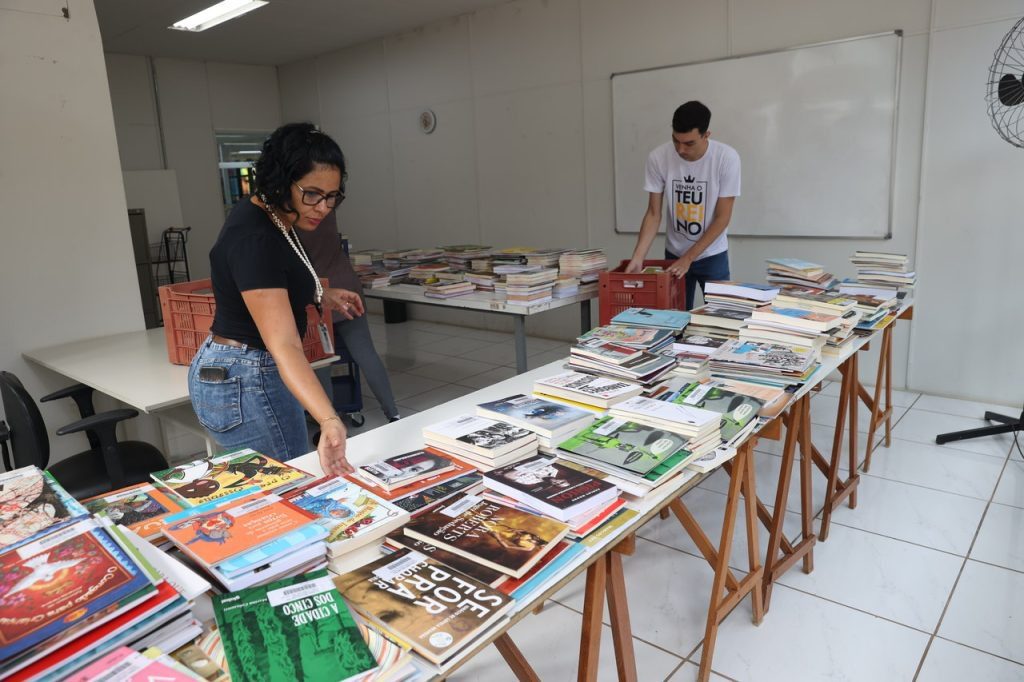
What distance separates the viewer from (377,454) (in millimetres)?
1804

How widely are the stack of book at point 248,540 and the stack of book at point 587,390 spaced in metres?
0.92

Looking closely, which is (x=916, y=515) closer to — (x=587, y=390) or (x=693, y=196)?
(x=587, y=390)

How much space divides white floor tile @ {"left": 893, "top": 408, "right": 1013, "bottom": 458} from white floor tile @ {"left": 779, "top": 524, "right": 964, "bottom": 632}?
1.23 m

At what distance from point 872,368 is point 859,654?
9.80 ft

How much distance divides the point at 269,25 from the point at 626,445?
6.30 m

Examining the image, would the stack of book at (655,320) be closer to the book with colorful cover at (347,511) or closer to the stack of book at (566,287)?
the stack of book at (566,287)

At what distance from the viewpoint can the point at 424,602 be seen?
44.1 inches

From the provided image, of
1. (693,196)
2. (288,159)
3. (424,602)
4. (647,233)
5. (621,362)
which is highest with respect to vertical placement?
(288,159)

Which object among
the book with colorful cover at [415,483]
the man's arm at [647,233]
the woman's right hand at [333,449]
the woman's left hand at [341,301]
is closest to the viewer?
the book with colorful cover at [415,483]

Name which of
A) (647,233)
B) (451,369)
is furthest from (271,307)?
(451,369)

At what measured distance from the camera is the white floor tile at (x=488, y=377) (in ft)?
17.4

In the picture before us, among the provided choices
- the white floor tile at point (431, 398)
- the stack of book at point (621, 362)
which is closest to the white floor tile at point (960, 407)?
the stack of book at point (621, 362)

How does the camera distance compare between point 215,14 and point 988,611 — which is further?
point 215,14

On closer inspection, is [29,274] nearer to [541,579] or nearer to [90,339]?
[90,339]
